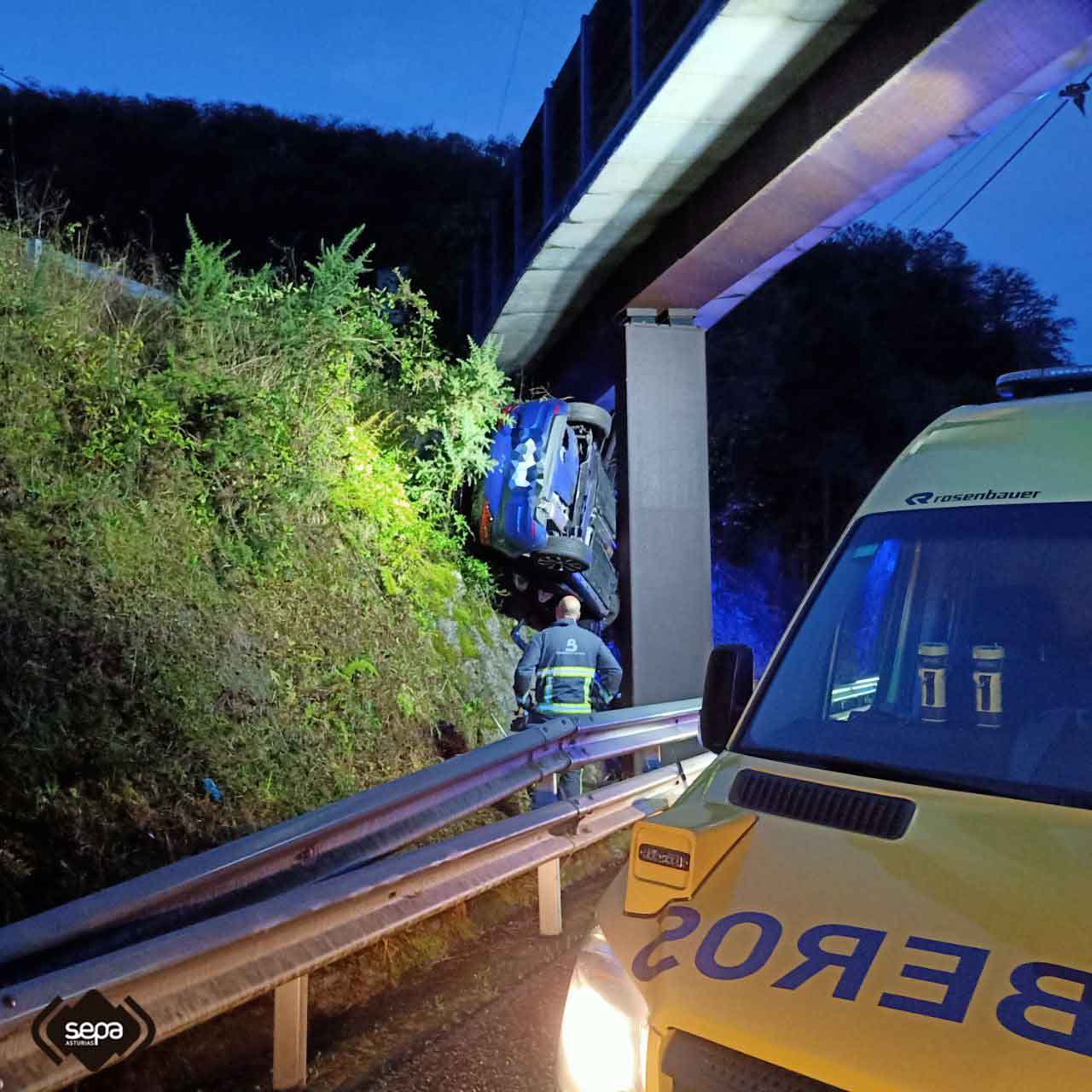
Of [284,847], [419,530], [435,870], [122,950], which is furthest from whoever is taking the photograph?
[419,530]

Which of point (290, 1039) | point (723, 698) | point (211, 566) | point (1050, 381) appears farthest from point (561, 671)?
point (1050, 381)

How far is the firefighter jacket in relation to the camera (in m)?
8.17

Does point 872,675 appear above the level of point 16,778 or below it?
above

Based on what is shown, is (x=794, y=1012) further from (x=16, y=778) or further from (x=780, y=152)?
(x=780, y=152)

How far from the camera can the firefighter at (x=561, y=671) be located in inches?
322

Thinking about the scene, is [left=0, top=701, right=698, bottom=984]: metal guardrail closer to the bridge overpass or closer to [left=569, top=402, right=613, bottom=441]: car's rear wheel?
the bridge overpass

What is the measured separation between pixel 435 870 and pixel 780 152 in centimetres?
619

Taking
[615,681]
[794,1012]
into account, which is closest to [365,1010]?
[794,1012]

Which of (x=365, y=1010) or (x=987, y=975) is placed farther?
(x=365, y=1010)

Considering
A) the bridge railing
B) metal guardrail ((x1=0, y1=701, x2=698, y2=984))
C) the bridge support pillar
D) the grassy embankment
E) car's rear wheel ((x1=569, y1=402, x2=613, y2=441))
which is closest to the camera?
metal guardrail ((x1=0, y1=701, x2=698, y2=984))

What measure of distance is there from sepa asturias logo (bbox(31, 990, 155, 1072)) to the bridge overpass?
659 centimetres

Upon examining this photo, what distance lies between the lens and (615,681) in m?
8.46

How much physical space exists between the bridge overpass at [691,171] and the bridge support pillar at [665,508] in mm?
20

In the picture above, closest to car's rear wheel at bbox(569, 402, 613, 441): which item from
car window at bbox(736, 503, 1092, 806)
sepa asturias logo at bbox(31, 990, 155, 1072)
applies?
car window at bbox(736, 503, 1092, 806)
